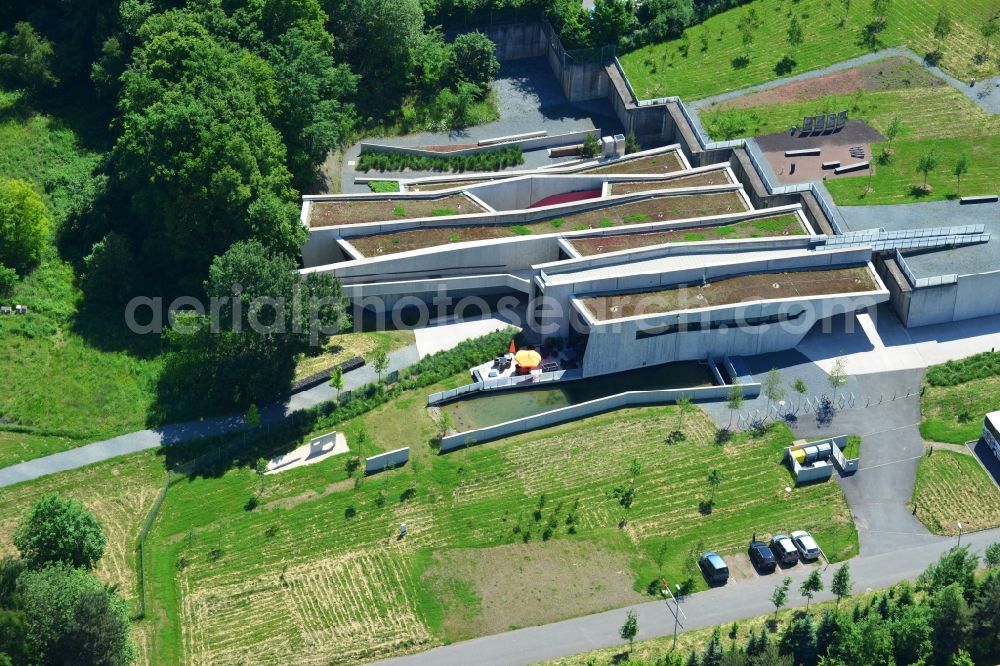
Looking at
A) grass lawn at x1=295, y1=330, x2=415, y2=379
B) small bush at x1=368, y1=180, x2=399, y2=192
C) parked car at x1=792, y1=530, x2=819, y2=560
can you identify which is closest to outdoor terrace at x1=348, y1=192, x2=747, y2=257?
grass lawn at x1=295, y1=330, x2=415, y2=379

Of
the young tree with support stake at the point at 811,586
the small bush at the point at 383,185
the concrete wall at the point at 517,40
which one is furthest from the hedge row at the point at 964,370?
the concrete wall at the point at 517,40

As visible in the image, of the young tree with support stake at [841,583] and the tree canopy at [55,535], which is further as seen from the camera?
the tree canopy at [55,535]

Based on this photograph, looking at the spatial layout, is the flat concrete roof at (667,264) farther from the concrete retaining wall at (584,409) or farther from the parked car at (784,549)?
the parked car at (784,549)

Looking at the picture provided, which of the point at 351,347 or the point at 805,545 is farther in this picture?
the point at 351,347

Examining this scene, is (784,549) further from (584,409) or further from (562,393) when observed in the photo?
(562,393)

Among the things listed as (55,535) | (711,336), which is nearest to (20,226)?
(55,535)

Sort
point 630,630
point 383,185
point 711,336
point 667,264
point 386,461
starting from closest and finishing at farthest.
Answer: point 630,630 → point 386,461 → point 711,336 → point 667,264 → point 383,185
